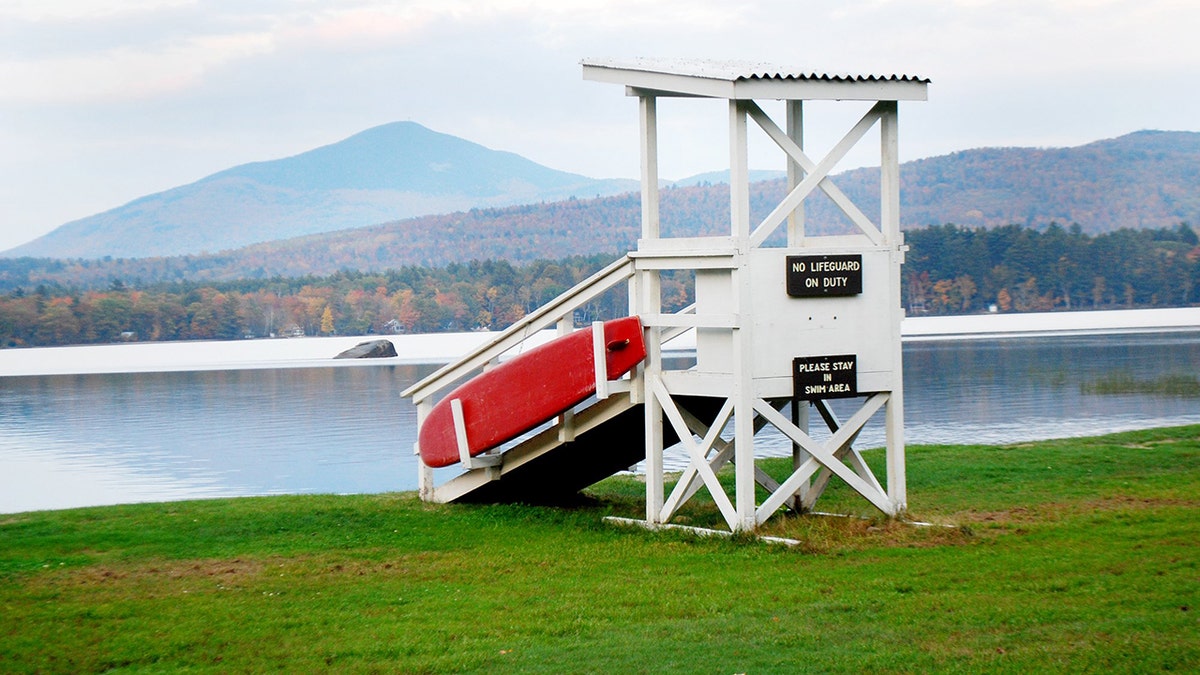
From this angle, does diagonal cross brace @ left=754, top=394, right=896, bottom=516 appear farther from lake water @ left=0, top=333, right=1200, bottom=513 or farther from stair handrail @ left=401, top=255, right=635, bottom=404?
lake water @ left=0, top=333, right=1200, bottom=513

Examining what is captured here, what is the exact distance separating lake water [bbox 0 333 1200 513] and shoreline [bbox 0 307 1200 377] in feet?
62.6

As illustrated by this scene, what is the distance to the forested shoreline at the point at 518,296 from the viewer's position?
141250 mm

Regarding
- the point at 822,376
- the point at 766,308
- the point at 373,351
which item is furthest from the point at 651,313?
the point at 373,351

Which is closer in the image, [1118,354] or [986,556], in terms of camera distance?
[986,556]

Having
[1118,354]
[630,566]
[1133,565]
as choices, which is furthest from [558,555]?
[1118,354]

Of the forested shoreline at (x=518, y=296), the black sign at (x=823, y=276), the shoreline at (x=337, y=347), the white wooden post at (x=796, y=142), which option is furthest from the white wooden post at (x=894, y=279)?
the forested shoreline at (x=518, y=296)

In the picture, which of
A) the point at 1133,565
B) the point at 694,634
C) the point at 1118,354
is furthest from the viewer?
the point at 1118,354

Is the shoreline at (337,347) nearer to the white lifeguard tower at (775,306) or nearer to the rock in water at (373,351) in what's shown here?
the rock in water at (373,351)

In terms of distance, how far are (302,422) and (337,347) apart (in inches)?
3206

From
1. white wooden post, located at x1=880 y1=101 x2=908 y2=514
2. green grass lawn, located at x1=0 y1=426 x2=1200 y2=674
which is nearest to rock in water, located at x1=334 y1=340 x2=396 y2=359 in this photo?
green grass lawn, located at x1=0 y1=426 x2=1200 y2=674

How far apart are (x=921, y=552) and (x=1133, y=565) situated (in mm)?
2075

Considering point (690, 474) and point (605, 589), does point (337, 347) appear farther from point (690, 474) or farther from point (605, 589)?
point (605, 589)

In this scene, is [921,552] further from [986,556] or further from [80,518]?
[80,518]

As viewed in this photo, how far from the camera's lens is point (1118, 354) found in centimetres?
6894
